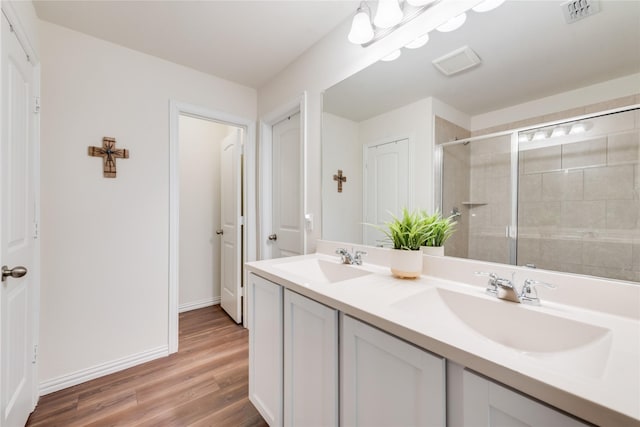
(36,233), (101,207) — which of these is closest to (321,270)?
(101,207)

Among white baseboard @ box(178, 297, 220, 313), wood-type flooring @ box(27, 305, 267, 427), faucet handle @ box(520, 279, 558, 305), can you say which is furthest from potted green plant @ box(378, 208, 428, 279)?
white baseboard @ box(178, 297, 220, 313)

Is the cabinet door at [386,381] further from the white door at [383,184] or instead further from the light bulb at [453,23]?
the light bulb at [453,23]

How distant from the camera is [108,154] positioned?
188 cm

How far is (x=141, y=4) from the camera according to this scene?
1.55m

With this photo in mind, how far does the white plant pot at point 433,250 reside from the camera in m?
1.21

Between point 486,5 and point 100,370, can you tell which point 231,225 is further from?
point 486,5

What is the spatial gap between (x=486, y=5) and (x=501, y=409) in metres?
1.37

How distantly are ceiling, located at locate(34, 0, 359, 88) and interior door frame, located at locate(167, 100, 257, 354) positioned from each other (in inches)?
15.9

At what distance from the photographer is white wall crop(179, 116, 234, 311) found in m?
3.02

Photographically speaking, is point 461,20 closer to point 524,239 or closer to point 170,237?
point 524,239

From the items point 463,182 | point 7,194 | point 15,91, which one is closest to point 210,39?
point 15,91

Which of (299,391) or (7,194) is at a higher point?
(7,194)

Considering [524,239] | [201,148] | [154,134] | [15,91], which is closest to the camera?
[524,239]

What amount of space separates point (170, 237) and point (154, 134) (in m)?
0.81
